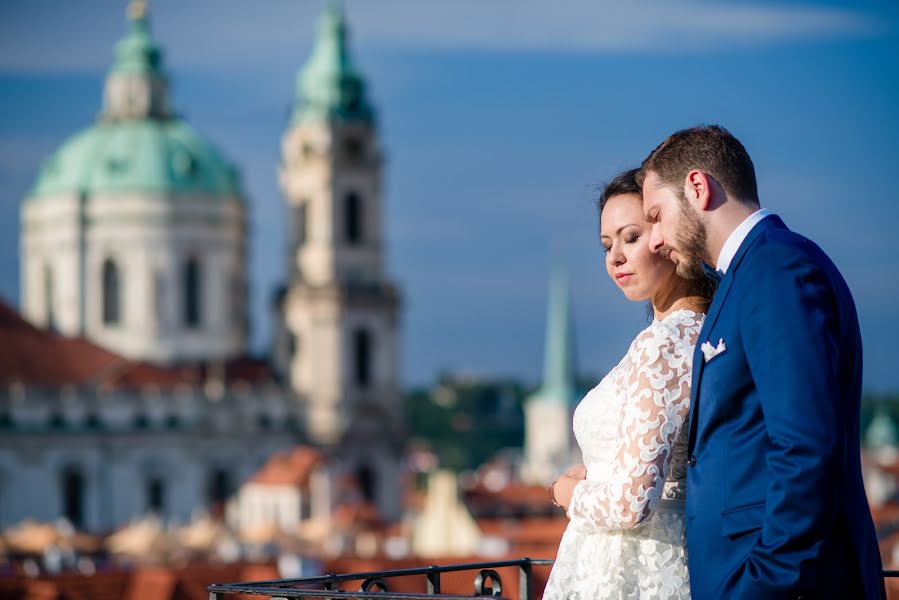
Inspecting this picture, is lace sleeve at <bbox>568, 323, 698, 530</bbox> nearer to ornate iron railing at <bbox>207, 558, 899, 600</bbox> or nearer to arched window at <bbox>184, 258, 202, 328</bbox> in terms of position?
ornate iron railing at <bbox>207, 558, 899, 600</bbox>

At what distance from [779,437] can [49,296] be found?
248 feet

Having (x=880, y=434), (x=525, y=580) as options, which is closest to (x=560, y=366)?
(x=880, y=434)

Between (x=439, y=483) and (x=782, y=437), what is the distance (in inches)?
2109

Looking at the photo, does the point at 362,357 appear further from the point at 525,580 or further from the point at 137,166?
the point at 525,580

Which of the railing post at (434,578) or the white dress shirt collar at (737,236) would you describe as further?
the railing post at (434,578)

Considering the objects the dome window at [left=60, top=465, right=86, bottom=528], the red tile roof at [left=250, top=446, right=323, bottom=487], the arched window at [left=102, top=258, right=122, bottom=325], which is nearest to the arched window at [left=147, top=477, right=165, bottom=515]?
the dome window at [left=60, top=465, right=86, bottom=528]

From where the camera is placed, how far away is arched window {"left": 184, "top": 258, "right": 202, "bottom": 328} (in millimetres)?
77000

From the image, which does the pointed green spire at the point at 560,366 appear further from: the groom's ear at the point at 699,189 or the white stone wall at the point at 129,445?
the groom's ear at the point at 699,189

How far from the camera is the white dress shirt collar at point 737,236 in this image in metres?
4.59

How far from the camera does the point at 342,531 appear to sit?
61.5 m

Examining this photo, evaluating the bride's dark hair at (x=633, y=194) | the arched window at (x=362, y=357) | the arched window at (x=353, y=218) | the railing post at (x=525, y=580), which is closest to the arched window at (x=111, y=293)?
the arched window at (x=353, y=218)

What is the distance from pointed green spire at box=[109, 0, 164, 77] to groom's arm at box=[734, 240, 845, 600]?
78.7m

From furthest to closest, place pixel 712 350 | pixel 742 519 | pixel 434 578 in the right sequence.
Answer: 1. pixel 434 578
2. pixel 712 350
3. pixel 742 519

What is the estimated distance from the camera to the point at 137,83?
267 feet
